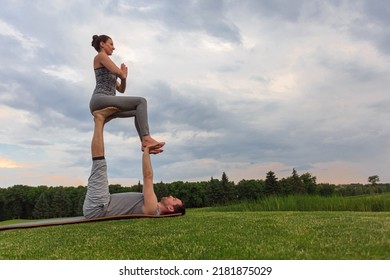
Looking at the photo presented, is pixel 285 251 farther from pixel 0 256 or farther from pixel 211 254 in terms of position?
pixel 0 256

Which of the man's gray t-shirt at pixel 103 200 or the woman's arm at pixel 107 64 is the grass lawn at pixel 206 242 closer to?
the man's gray t-shirt at pixel 103 200

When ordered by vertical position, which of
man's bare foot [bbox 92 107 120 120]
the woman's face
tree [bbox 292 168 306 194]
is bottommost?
tree [bbox 292 168 306 194]

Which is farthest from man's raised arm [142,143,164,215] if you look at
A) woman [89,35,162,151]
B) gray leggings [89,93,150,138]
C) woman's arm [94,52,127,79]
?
woman's arm [94,52,127,79]

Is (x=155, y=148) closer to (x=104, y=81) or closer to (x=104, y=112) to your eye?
(x=104, y=112)

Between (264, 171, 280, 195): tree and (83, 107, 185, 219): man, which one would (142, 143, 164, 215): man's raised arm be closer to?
(83, 107, 185, 219): man

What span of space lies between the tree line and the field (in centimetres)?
918

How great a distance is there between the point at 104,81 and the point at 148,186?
240cm

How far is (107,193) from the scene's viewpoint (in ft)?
25.6

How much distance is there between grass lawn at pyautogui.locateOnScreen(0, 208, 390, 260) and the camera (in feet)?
13.1

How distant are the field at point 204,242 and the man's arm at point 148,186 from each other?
94 cm

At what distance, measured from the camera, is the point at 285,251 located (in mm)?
4004

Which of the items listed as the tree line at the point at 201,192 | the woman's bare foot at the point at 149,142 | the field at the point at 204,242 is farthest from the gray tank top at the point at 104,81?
the tree line at the point at 201,192
